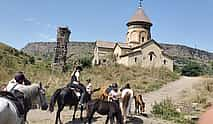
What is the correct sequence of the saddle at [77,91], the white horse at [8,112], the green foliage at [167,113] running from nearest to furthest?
the white horse at [8,112], the saddle at [77,91], the green foliage at [167,113]

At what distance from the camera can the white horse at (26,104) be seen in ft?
19.9

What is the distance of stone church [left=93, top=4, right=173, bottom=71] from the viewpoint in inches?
2140

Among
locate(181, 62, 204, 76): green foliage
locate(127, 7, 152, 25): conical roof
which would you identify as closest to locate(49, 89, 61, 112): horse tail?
locate(127, 7, 152, 25): conical roof

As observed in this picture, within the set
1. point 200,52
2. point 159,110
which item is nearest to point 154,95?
point 159,110

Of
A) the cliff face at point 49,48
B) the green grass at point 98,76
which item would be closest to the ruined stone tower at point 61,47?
the green grass at point 98,76

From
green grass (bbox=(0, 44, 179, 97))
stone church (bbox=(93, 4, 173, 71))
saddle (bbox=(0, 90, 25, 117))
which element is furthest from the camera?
stone church (bbox=(93, 4, 173, 71))

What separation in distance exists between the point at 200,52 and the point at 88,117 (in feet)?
423

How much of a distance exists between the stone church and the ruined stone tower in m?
15.6

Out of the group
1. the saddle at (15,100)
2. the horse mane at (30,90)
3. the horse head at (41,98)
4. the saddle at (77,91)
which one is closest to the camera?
the saddle at (15,100)

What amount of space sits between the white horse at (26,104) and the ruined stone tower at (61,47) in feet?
96.4

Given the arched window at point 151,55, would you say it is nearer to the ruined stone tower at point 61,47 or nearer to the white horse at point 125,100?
the ruined stone tower at point 61,47

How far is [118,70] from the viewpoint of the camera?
42.0 meters

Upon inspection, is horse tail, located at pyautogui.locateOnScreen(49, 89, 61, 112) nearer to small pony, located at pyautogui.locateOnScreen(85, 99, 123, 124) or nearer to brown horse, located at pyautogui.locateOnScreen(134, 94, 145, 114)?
small pony, located at pyautogui.locateOnScreen(85, 99, 123, 124)

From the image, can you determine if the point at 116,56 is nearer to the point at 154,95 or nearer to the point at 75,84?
the point at 154,95
